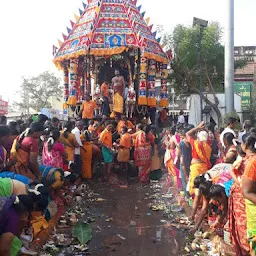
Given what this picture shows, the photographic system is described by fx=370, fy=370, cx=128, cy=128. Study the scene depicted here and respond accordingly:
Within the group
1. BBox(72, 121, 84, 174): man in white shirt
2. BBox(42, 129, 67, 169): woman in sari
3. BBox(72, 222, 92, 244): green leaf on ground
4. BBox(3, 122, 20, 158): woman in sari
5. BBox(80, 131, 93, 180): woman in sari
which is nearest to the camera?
BBox(72, 222, 92, 244): green leaf on ground

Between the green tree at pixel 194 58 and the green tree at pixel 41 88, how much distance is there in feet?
77.6

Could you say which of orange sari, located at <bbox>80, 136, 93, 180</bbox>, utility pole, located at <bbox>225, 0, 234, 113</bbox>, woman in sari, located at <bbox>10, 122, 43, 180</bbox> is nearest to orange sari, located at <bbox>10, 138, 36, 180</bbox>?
woman in sari, located at <bbox>10, 122, 43, 180</bbox>

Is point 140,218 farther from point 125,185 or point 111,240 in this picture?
point 125,185

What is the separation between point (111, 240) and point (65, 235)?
771mm

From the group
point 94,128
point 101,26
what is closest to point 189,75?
point 101,26

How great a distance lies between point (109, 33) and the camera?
14.9m

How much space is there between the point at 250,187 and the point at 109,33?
12.1 m

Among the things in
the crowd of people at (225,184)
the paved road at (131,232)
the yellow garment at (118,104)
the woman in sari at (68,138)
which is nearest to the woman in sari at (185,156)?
the crowd of people at (225,184)

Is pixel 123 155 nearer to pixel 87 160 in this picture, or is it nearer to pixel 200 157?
pixel 87 160

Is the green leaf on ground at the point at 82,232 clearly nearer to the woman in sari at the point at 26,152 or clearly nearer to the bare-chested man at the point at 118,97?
the woman in sari at the point at 26,152

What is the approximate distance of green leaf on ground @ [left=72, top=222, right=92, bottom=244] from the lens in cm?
582

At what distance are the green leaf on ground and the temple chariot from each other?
→ 29.4ft

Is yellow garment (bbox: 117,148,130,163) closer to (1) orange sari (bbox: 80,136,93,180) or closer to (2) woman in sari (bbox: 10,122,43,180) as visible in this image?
(1) orange sari (bbox: 80,136,93,180)

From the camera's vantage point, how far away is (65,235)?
6.01 m
